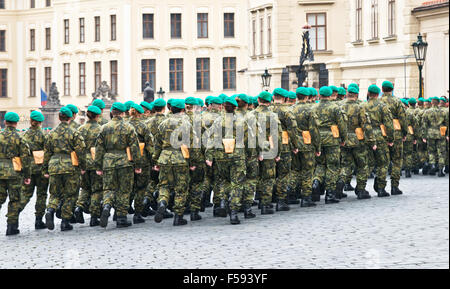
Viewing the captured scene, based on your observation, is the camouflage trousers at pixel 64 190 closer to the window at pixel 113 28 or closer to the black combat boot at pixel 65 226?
the black combat boot at pixel 65 226

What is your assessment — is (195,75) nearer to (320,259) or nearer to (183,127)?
(183,127)

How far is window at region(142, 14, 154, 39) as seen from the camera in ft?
→ 212

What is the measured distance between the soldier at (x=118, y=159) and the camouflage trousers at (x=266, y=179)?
6.84 feet

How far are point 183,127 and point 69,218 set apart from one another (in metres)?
2.30

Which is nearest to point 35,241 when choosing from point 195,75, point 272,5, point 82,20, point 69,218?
point 69,218

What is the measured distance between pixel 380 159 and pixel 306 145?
160 cm

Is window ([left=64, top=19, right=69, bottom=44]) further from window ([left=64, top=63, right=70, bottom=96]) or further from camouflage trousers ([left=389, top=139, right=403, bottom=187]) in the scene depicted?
camouflage trousers ([left=389, top=139, right=403, bottom=187])

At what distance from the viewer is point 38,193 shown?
1525 cm

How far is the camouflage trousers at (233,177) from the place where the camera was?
14.6 m

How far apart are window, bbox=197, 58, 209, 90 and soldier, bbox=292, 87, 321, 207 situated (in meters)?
48.4

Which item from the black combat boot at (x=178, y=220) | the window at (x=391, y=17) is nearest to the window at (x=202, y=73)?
the window at (x=391, y=17)

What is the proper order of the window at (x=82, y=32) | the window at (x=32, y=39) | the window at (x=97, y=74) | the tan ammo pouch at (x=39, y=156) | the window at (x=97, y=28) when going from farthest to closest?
1. the window at (x=32, y=39)
2. the window at (x=82, y=32)
3. the window at (x=97, y=74)
4. the window at (x=97, y=28)
5. the tan ammo pouch at (x=39, y=156)

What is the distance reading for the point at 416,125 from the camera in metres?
22.1

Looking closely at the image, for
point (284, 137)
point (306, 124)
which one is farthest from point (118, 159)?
point (306, 124)
